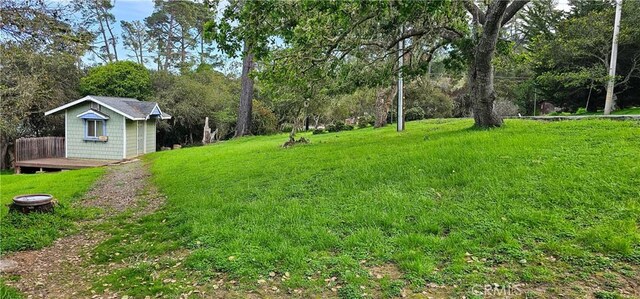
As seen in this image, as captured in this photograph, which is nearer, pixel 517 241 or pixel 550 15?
pixel 517 241

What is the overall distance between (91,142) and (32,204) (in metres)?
13.3

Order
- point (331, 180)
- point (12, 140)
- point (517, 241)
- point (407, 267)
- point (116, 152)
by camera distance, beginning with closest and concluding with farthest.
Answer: point (407, 267) → point (517, 241) → point (331, 180) → point (116, 152) → point (12, 140)

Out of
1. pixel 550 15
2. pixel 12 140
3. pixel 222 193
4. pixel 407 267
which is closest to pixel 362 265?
pixel 407 267

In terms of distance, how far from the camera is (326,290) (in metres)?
3.26

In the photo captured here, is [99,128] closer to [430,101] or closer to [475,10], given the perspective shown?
[475,10]

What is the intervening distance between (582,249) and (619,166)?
257 cm

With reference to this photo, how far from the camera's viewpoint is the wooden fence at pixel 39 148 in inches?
651

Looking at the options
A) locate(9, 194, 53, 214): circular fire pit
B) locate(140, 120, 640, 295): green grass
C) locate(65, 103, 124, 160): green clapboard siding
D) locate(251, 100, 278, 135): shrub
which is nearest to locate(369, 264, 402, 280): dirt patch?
locate(140, 120, 640, 295): green grass

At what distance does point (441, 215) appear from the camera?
4.53 meters

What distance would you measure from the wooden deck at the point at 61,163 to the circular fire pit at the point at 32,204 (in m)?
10.2

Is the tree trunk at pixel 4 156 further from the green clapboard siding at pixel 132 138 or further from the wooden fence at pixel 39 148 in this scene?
the green clapboard siding at pixel 132 138

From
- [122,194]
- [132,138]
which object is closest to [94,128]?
[132,138]

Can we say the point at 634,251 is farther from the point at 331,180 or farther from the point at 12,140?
the point at 12,140

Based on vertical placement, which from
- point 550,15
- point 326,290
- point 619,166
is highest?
point 550,15
